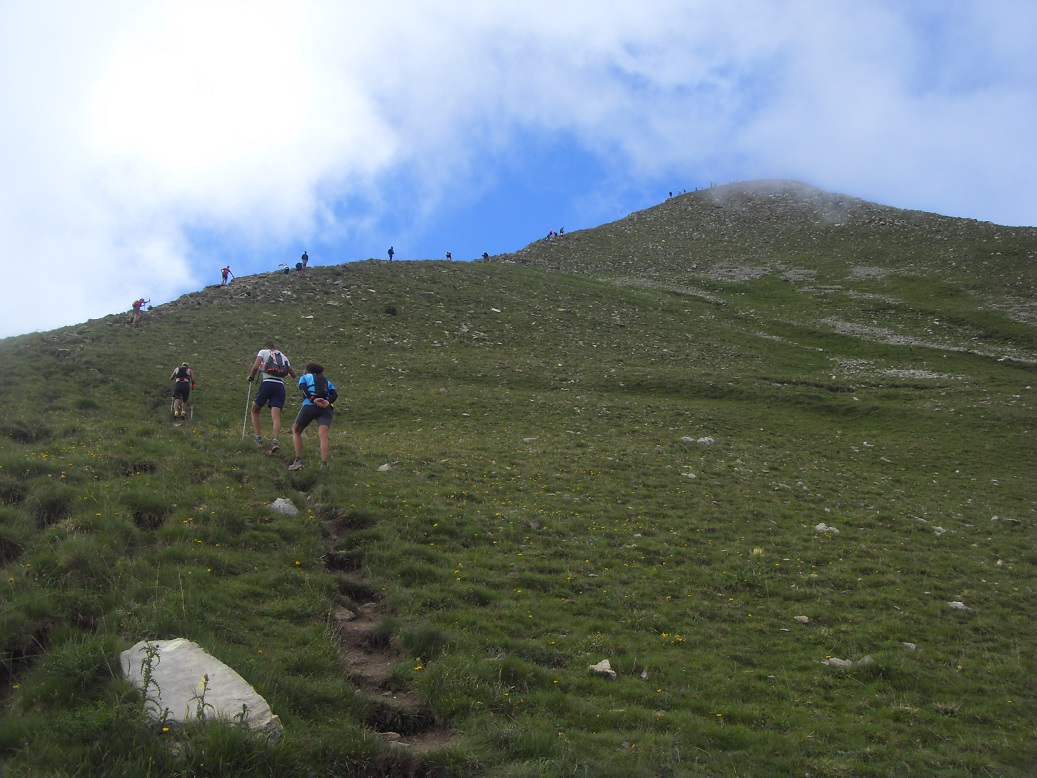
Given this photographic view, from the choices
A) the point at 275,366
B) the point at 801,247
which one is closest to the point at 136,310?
the point at 275,366

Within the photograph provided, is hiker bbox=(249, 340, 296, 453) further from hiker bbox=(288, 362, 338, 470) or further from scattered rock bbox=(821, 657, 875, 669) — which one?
scattered rock bbox=(821, 657, 875, 669)

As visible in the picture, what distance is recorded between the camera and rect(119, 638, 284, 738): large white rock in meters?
5.82

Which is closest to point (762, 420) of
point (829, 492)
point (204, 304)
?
point (829, 492)

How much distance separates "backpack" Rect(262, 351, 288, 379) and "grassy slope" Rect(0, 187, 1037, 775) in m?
2.03

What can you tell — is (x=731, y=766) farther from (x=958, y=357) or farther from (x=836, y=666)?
(x=958, y=357)

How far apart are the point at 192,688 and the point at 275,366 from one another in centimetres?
1160

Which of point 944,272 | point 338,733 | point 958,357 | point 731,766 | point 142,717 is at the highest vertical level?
point 944,272

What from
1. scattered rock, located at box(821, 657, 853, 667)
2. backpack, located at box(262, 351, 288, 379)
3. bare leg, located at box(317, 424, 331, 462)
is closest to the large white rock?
scattered rock, located at box(821, 657, 853, 667)

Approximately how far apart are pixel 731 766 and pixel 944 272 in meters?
72.6

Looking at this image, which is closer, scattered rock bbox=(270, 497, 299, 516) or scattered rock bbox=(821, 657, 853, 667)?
scattered rock bbox=(821, 657, 853, 667)

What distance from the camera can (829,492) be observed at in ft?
63.9

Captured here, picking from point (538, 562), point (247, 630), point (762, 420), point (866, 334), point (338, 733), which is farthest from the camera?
point (866, 334)

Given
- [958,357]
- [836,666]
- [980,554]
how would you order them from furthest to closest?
[958,357]
[980,554]
[836,666]

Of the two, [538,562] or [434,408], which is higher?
[434,408]
